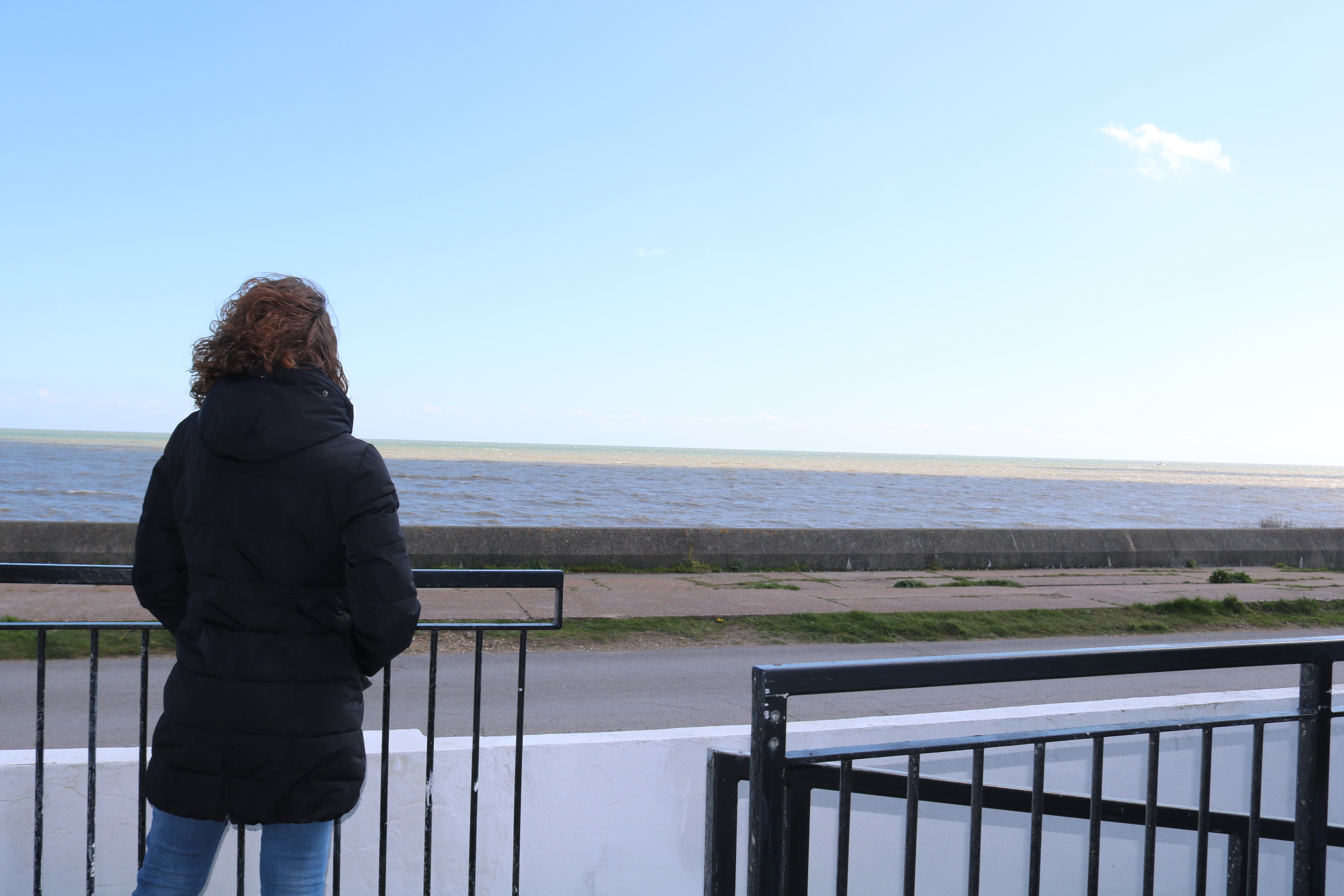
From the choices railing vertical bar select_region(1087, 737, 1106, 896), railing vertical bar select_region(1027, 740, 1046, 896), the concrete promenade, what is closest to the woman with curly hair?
railing vertical bar select_region(1027, 740, 1046, 896)

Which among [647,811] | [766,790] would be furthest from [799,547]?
[766,790]

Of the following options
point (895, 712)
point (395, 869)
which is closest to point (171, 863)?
point (395, 869)

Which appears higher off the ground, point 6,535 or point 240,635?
point 240,635

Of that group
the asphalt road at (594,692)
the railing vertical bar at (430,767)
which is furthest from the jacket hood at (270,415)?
the asphalt road at (594,692)

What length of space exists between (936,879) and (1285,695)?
156 centimetres

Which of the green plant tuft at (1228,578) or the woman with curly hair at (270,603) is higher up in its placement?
the woman with curly hair at (270,603)

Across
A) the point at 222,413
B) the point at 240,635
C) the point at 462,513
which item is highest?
the point at 222,413

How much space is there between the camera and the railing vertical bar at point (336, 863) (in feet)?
7.96

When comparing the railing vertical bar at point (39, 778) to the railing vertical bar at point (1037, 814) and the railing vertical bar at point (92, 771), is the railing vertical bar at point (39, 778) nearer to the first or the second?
the railing vertical bar at point (92, 771)

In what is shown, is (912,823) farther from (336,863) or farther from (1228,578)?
(1228,578)

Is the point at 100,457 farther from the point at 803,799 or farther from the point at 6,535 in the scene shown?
the point at 803,799

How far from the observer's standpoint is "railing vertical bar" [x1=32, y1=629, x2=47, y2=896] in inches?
89.0

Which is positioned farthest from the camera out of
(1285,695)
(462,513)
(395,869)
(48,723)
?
(462,513)

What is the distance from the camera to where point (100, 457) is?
164ft
